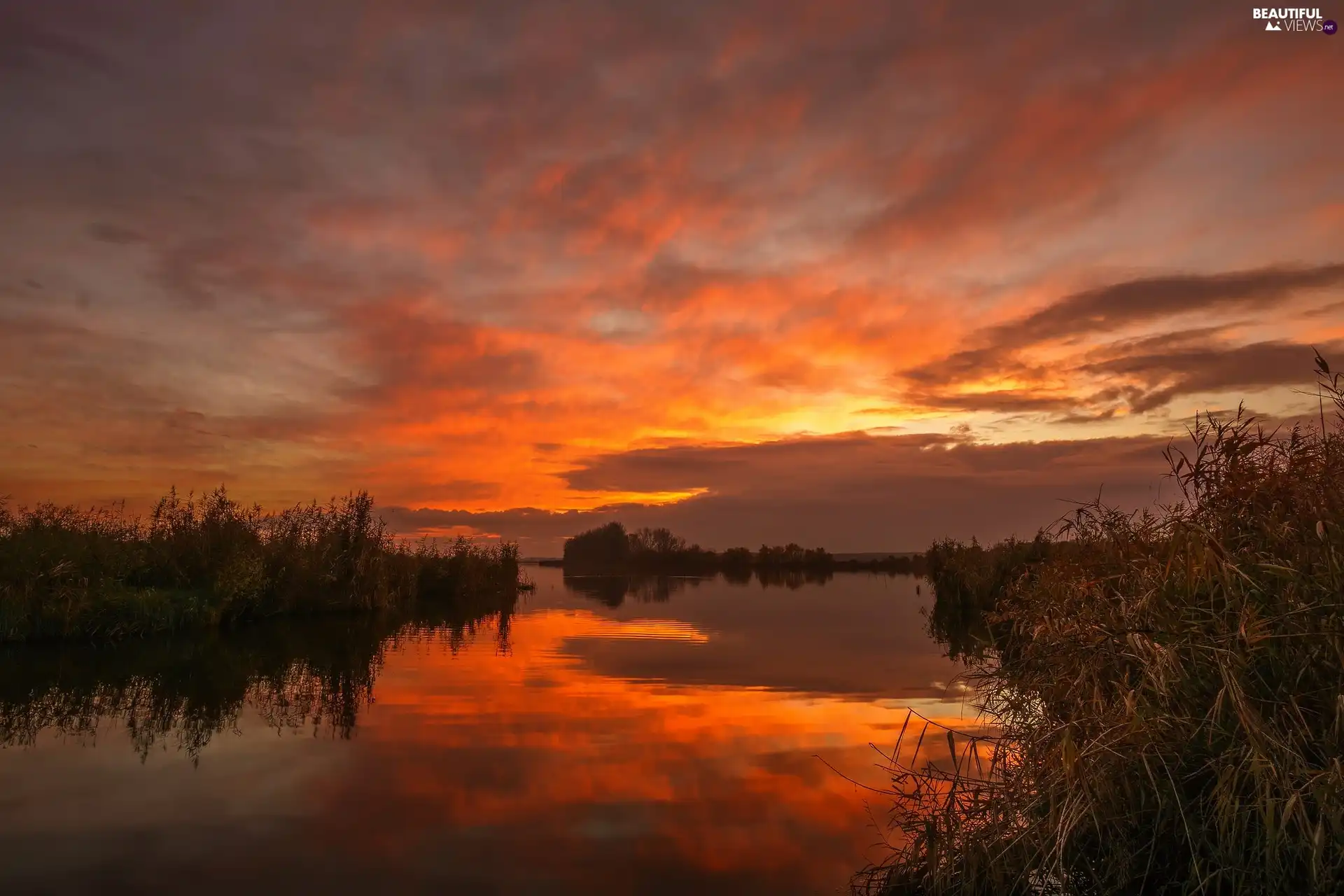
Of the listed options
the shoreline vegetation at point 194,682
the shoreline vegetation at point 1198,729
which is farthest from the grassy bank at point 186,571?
the shoreline vegetation at point 1198,729

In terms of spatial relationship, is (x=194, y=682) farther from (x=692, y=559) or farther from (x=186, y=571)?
(x=692, y=559)

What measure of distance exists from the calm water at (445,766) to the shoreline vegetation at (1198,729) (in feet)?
4.48

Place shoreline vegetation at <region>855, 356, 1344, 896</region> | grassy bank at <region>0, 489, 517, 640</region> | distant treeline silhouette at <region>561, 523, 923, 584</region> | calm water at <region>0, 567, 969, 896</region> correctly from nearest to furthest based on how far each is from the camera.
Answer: shoreline vegetation at <region>855, 356, 1344, 896</region> < calm water at <region>0, 567, 969, 896</region> < grassy bank at <region>0, 489, 517, 640</region> < distant treeline silhouette at <region>561, 523, 923, 584</region>

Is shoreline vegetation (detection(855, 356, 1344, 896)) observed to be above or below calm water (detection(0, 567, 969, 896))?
above

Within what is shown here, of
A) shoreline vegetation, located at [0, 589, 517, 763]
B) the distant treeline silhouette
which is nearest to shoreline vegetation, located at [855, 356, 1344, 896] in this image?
shoreline vegetation, located at [0, 589, 517, 763]

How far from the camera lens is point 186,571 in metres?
20.3

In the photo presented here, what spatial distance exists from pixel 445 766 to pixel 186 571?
1582cm

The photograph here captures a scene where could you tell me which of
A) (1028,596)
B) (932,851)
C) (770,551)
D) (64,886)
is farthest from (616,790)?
(770,551)

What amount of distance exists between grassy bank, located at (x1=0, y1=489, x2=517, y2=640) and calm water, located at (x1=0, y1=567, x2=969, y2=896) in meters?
1.33

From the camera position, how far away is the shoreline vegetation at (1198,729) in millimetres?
4160

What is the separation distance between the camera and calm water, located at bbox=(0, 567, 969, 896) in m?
5.68

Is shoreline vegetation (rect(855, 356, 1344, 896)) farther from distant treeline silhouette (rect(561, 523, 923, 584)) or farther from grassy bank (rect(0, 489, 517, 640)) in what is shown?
distant treeline silhouette (rect(561, 523, 923, 584))

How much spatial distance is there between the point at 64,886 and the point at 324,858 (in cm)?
160

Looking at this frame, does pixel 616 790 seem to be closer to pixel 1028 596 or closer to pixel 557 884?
pixel 557 884
